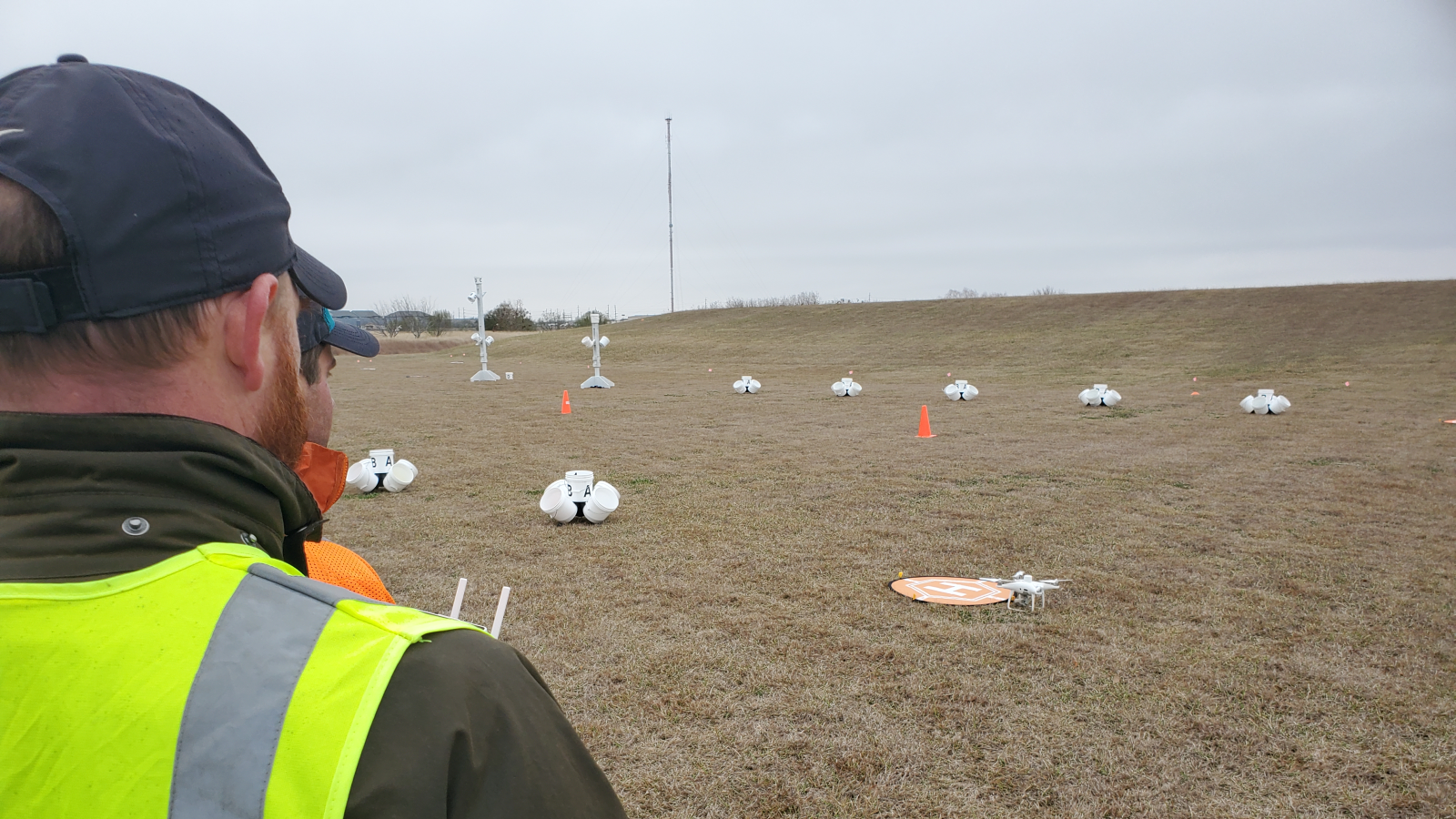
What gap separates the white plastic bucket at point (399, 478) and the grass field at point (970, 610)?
1.06 ft

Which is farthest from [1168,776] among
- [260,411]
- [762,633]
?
[260,411]

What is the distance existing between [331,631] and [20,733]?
277 mm

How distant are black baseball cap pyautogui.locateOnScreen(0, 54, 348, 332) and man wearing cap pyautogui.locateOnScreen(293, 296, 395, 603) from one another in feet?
1.98

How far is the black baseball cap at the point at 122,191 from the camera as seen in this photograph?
86 centimetres

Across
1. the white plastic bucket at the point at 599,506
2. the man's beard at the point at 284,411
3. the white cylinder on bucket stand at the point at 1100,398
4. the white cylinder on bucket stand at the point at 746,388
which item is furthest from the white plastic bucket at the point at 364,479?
the white cylinder on bucket stand at the point at 1100,398

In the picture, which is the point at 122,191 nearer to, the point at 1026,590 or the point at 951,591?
the point at 1026,590

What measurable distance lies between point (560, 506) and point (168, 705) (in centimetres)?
726

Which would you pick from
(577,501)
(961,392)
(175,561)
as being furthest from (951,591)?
(961,392)

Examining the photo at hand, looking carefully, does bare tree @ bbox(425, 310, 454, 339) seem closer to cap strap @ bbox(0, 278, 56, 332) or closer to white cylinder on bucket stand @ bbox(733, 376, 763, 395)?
white cylinder on bucket stand @ bbox(733, 376, 763, 395)

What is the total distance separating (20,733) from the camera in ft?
2.49

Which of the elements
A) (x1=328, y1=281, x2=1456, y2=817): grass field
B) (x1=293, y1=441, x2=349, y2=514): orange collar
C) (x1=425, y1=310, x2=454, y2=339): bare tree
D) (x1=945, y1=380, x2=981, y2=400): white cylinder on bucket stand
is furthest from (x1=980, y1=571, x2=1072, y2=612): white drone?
(x1=425, y1=310, x2=454, y2=339): bare tree

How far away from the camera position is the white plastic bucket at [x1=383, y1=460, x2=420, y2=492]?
9516mm

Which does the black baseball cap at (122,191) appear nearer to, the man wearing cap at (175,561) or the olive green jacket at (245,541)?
the man wearing cap at (175,561)

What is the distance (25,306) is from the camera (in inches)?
33.8
